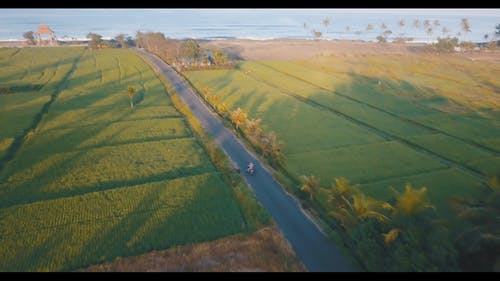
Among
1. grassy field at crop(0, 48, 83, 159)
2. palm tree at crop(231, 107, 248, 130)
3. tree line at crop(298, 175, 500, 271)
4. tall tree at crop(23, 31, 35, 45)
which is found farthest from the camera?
tall tree at crop(23, 31, 35, 45)

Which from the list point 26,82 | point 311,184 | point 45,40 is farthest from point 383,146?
point 45,40

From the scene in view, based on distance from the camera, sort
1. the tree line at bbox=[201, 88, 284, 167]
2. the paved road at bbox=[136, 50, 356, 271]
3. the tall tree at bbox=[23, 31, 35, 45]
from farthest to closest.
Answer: the tall tree at bbox=[23, 31, 35, 45]
the tree line at bbox=[201, 88, 284, 167]
the paved road at bbox=[136, 50, 356, 271]

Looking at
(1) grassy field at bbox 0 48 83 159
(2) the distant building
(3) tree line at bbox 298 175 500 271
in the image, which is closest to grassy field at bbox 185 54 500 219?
(3) tree line at bbox 298 175 500 271

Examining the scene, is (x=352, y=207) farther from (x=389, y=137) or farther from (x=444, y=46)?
(x=444, y=46)

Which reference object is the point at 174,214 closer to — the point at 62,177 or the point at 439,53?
the point at 62,177

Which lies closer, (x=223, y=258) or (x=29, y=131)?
(x=223, y=258)

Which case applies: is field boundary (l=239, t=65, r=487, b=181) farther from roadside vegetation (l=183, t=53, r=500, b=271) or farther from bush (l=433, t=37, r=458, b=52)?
bush (l=433, t=37, r=458, b=52)
